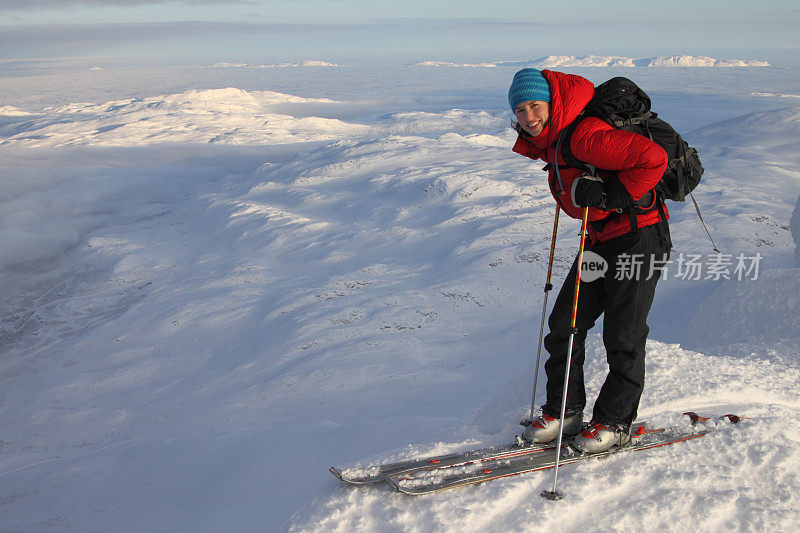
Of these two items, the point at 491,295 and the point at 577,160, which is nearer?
the point at 577,160

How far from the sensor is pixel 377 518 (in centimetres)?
370

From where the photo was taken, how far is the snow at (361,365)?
12.9 ft

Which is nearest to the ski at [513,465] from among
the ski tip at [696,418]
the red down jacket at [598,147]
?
the ski tip at [696,418]

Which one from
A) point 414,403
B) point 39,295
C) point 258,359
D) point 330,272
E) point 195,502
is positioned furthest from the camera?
point 39,295

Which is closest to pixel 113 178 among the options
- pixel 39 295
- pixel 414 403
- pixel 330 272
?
pixel 39 295

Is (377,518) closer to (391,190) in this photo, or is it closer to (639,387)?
(639,387)

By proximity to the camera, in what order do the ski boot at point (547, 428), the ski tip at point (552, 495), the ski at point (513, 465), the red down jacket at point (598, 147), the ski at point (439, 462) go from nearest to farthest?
1. the red down jacket at point (598, 147)
2. the ski tip at point (552, 495)
3. the ski at point (513, 465)
4. the ski at point (439, 462)
5. the ski boot at point (547, 428)

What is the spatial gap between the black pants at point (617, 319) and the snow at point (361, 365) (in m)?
0.50

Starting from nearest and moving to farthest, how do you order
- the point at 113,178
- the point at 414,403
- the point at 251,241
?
1. the point at 414,403
2. the point at 251,241
3. the point at 113,178

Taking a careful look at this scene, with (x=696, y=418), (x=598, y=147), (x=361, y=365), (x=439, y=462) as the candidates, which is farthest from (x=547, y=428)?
(x=361, y=365)

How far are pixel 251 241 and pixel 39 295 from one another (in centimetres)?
2597

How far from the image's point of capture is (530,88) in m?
3.74

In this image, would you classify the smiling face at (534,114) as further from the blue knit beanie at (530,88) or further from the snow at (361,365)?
the snow at (361,365)

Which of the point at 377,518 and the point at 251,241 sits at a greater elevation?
the point at 377,518
